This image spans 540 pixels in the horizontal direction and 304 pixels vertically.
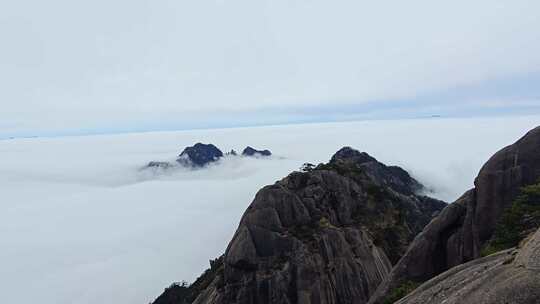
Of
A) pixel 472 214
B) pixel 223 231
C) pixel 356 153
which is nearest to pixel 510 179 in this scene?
pixel 472 214

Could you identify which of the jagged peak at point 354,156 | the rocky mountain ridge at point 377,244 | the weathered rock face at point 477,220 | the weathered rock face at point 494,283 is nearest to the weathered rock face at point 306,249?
the rocky mountain ridge at point 377,244

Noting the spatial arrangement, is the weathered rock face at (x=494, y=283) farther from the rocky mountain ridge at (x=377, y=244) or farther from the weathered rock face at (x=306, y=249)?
the weathered rock face at (x=306, y=249)

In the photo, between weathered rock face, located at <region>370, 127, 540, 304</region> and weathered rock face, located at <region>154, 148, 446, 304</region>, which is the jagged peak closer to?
weathered rock face, located at <region>154, 148, 446, 304</region>

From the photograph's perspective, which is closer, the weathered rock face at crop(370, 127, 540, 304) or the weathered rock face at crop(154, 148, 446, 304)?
the weathered rock face at crop(370, 127, 540, 304)

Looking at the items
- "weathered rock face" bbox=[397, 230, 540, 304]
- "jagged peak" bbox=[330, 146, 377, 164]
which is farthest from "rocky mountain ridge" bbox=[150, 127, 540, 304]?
"jagged peak" bbox=[330, 146, 377, 164]

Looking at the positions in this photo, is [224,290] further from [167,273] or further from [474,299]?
[167,273]

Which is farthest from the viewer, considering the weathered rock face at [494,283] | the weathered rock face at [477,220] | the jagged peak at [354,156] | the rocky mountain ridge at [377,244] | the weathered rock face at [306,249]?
the jagged peak at [354,156]

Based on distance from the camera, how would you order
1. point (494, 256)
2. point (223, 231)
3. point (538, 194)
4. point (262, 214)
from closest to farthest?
point (494, 256), point (538, 194), point (262, 214), point (223, 231)
